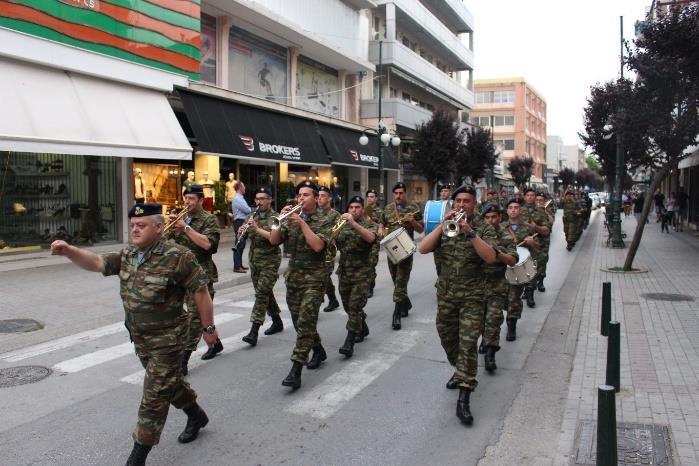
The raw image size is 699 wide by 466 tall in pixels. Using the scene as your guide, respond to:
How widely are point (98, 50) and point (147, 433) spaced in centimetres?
1298

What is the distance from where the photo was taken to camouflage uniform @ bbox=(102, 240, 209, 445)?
3.90m

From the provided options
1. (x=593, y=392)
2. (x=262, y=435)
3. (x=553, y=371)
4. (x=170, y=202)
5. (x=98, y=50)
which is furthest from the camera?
(x=170, y=202)

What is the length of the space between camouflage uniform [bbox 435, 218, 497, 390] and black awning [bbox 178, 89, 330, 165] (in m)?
12.9

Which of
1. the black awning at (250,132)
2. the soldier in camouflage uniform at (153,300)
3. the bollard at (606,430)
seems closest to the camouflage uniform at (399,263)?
the soldier in camouflage uniform at (153,300)

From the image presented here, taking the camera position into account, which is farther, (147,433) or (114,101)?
(114,101)

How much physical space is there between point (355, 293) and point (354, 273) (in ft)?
0.80

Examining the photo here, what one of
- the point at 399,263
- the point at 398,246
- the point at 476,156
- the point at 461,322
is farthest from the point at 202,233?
the point at 476,156

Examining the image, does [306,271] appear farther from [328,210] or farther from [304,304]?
[328,210]

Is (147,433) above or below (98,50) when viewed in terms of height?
below

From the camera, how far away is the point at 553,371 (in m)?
6.33

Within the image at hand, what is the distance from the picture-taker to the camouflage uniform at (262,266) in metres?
7.21

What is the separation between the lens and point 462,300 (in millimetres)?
4992

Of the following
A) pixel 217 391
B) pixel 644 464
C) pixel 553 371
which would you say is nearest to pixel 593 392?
pixel 553 371

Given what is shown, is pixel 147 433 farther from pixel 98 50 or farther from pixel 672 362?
pixel 98 50
